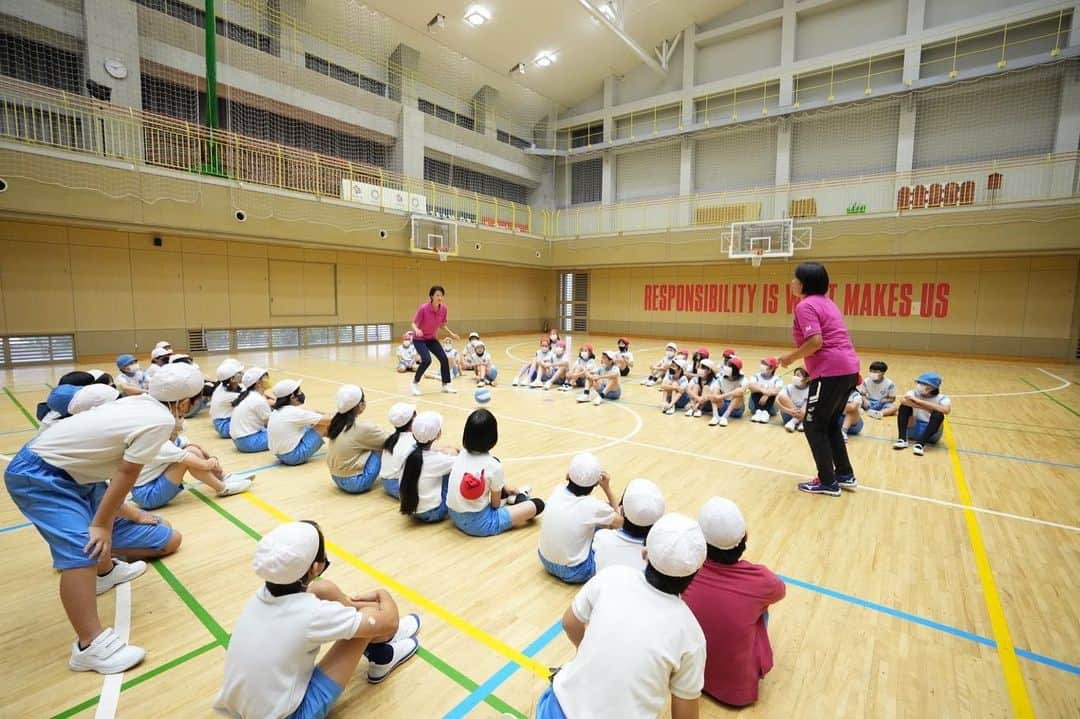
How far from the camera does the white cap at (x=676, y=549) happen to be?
1.74 metres

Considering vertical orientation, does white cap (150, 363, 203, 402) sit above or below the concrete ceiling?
below

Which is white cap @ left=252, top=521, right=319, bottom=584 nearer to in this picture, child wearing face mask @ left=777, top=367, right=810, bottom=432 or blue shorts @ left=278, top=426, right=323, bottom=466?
blue shorts @ left=278, top=426, right=323, bottom=466

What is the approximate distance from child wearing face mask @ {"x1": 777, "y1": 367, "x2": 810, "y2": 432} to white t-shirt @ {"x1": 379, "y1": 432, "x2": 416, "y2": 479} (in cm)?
561

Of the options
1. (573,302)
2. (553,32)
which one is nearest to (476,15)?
(553,32)

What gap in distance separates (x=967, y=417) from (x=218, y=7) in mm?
21344

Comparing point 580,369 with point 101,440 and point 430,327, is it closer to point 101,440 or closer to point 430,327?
point 430,327

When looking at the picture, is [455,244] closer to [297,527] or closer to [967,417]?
[967,417]

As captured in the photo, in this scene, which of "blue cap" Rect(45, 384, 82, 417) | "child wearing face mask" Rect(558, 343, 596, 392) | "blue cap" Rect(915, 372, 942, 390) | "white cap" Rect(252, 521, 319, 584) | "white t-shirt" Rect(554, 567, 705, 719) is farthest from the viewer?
"child wearing face mask" Rect(558, 343, 596, 392)

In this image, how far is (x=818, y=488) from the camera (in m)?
4.90

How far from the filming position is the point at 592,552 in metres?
3.27

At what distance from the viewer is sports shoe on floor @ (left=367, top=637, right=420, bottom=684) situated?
2422 millimetres

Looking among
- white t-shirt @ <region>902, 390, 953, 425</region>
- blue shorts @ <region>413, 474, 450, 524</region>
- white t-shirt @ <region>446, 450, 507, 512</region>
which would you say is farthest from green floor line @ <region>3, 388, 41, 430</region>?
white t-shirt @ <region>902, 390, 953, 425</region>

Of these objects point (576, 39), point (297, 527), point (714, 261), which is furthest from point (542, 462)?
point (576, 39)

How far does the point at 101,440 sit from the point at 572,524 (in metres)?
2.52
